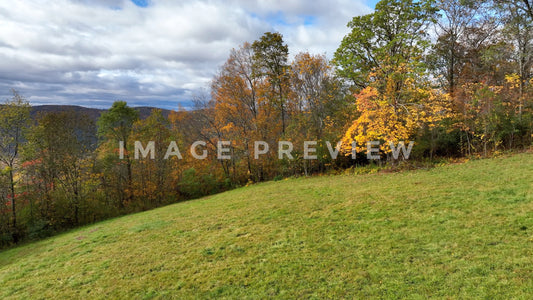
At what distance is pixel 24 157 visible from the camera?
567 inches

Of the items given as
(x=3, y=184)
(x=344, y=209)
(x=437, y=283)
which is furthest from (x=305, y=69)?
(x=3, y=184)

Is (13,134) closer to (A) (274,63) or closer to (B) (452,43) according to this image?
(A) (274,63)

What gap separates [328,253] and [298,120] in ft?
51.6

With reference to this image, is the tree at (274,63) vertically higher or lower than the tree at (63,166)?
higher

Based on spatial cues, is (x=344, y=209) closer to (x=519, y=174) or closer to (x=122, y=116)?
(x=519, y=174)

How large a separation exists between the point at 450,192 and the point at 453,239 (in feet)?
13.6

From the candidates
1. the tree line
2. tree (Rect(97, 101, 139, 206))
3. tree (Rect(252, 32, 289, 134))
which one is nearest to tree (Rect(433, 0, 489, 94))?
the tree line

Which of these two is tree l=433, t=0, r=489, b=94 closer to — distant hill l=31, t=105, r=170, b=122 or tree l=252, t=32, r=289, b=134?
tree l=252, t=32, r=289, b=134

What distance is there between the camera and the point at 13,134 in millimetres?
14250

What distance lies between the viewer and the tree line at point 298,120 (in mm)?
14656

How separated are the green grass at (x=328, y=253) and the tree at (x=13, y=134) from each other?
23.7ft

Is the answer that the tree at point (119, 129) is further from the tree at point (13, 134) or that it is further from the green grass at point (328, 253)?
the green grass at point (328, 253)

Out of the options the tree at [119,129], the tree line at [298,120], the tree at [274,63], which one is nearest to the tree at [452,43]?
the tree line at [298,120]

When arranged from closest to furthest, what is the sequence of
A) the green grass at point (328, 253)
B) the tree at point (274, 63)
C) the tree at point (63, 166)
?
the green grass at point (328, 253), the tree at point (63, 166), the tree at point (274, 63)
